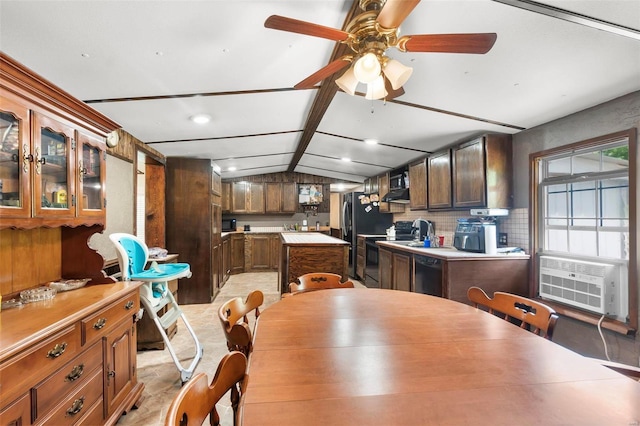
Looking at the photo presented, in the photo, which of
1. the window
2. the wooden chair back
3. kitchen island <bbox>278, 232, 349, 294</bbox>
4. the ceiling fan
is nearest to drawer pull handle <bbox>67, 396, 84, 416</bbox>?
the wooden chair back

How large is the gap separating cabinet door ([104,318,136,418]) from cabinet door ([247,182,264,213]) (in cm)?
487

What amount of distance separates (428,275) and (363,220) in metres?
2.54

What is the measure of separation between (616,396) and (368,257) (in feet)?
13.7

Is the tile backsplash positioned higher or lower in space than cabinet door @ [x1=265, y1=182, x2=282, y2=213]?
lower

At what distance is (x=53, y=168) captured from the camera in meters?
1.52

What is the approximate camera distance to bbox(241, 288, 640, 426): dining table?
0.72 metres

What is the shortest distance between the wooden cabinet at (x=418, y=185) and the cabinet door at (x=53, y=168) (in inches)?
155

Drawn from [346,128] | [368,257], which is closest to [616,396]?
[346,128]

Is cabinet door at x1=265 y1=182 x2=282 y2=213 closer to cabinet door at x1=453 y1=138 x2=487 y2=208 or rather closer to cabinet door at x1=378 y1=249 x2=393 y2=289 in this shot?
A: cabinet door at x1=378 y1=249 x2=393 y2=289

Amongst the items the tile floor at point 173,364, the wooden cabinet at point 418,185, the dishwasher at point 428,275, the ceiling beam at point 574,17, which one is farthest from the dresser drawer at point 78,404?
the wooden cabinet at point 418,185

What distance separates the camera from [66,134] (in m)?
1.58

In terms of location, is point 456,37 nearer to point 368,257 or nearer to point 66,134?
point 66,134

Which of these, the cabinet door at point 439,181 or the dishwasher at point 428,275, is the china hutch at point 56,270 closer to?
the dishwasher at point 428,275

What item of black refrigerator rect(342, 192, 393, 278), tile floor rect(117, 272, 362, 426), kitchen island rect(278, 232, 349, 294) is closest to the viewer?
tile floor rect(117, 272, 362, 426)
